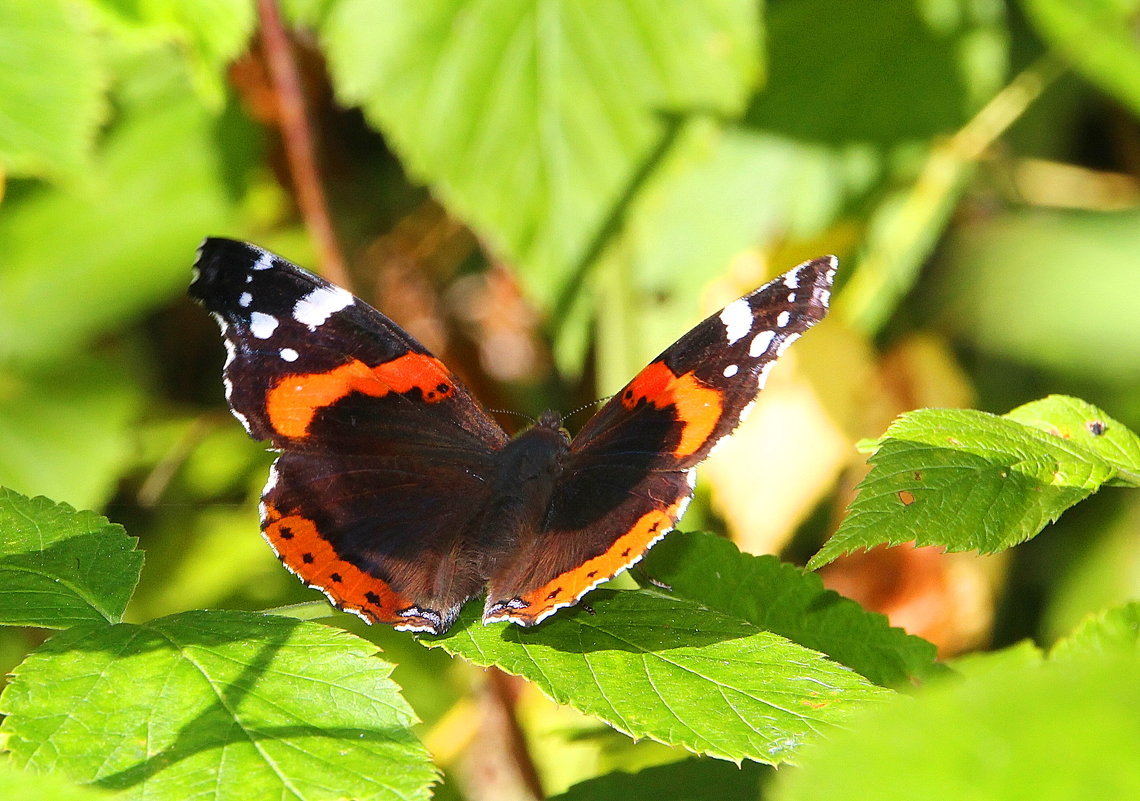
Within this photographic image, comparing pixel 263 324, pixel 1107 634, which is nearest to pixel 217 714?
pixel 263 324

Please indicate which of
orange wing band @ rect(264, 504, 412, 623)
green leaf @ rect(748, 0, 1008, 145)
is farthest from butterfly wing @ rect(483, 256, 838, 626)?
green leaf @ rect(748, 0, 1008, 145)

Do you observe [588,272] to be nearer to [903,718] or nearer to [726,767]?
[726,767]

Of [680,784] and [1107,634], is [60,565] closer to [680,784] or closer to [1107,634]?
[680,784]

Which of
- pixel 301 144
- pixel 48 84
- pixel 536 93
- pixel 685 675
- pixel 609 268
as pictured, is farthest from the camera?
pixel 301 144

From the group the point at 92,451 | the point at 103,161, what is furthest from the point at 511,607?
the point at 103,161

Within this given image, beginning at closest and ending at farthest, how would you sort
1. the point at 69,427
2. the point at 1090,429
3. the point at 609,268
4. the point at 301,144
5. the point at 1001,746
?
1. the point at 1001,746
2. the point at 1090,429
3. the point at 609,268
4. the point at 301,144
5. the point at 69,427

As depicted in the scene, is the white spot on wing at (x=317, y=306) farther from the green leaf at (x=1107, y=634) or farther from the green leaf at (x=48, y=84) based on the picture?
the green leaf at (x=1107, y=634)

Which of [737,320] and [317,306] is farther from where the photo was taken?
[317,306]
